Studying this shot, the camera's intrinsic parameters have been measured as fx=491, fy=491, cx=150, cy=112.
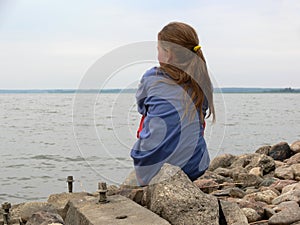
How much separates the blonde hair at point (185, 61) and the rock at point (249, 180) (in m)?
3.50

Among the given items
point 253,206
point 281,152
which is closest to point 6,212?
point 253,206

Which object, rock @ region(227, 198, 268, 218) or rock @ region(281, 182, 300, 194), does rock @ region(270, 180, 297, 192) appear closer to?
rock @ region(281, 182, 300, 194)

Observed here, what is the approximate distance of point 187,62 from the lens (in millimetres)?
3551

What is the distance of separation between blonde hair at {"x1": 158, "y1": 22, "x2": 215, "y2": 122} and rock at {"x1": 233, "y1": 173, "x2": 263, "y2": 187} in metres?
3.50

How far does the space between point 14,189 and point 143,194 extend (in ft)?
18.5

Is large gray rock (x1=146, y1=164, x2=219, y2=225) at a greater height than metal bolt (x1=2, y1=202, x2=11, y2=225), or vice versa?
large gray rock (x1=146, y1=164, x2=219, y2=225)

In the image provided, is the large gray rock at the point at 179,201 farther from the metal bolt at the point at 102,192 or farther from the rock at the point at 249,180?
the rock at the point at 249,180

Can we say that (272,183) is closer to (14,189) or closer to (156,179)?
(156,179)

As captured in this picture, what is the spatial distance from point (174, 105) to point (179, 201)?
0.67 metres

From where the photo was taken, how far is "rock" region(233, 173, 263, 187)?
6758 mm

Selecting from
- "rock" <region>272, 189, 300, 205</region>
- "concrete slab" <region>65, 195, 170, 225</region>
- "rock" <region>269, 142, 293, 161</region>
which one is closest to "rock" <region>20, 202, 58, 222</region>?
"concrete slab" <region>65, 195, 170, 225</region>

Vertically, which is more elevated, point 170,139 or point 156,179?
point 170,139

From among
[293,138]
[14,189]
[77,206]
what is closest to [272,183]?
[77,206]

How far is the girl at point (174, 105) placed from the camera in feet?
11.3
